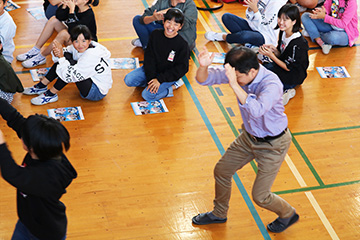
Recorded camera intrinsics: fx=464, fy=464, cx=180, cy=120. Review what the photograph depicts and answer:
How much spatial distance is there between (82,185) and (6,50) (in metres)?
2.22

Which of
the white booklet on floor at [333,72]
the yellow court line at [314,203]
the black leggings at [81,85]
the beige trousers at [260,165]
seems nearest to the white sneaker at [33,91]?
the black leggings at [81,85]

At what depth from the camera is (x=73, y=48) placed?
209 inches

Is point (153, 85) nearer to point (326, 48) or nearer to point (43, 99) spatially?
point (43, 99)

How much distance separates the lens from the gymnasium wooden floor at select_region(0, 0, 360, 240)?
4.04m

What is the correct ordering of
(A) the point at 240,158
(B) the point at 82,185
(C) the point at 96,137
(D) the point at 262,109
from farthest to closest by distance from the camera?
(C) the point at 96,137
(B) the point at 82,185
(A) the point at 240,158
(D) the point at 262,109

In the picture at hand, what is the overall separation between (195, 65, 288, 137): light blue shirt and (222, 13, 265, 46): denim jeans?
9.73 ft

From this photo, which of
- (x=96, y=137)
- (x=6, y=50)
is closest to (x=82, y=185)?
(x=96, y=137)

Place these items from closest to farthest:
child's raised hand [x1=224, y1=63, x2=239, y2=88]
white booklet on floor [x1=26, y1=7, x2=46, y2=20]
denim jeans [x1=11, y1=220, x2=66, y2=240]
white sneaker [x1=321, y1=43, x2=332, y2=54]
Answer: denim jeans [x1=11, y1=220, x2=66, y2=240] → child's raised hand [x1=224, y1=63, x2=239, y2=88] → white sneaker [x1=321, y1=43, x2=332, y2=54] → white booklet on floor [x1=26, y1=7, x2=46, y2=20]

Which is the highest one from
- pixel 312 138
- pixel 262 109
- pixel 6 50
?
pixel 262 109

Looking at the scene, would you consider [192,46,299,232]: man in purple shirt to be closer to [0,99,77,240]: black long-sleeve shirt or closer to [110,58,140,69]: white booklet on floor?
[0,99,77,240]: black long-sleeve shirt

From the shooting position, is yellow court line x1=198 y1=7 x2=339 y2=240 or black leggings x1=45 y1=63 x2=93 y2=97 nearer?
yellow court line x1=198 y1=7 x2=339 y2=240

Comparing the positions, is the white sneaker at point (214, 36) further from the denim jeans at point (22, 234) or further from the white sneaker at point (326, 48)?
the denim jeans at point (22, 234)

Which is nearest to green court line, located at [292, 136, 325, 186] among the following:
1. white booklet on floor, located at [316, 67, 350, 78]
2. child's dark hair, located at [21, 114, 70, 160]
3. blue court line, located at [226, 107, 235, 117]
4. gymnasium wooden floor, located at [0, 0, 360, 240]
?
gymnasium wooden floor, located at [0, 0, 360, 240]

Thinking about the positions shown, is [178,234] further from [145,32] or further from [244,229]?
[145,32]
